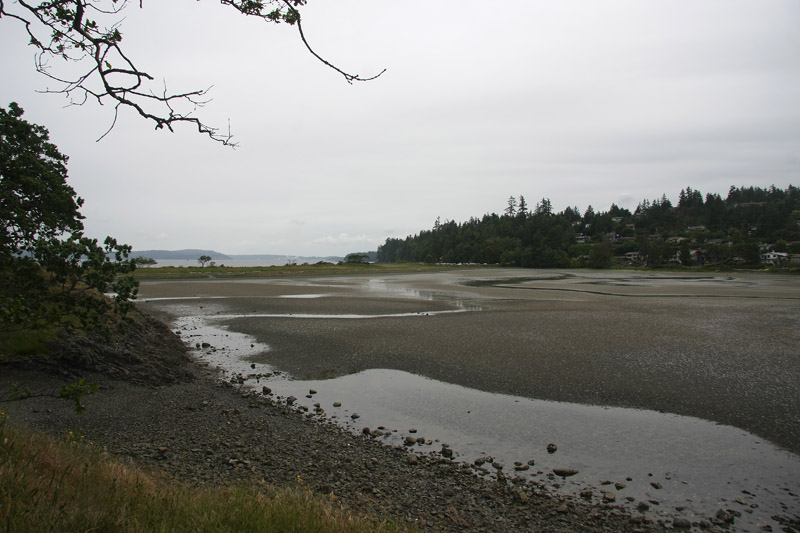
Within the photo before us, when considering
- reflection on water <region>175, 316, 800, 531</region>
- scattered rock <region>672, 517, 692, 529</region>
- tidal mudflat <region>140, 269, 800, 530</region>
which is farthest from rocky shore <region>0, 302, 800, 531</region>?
tidal mudflat <region>140, 269, 800, 530</region>

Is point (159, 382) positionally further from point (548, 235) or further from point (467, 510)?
point (548, 235)

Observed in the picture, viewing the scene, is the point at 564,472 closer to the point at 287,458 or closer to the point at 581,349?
the point at 287,458

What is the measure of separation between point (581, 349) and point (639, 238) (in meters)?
168

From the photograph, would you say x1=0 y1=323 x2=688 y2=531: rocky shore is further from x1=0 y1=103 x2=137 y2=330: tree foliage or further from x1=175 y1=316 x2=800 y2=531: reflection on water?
x1=0 y1=103 x2=137 y2=330: tree foliage

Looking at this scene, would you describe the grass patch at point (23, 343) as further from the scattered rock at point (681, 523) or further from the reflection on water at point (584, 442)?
the scattered rock at point (681, 523)

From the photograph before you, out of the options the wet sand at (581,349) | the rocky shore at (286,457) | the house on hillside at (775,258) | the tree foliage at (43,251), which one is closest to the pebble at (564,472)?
the rocky shore at (286,457)

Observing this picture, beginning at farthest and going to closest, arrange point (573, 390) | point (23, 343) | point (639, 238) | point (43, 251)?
point (639, 238) < point (573, 390) < point (23, 343) < point (43, 251)

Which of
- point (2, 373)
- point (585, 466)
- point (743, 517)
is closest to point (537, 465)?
point (585, 466)

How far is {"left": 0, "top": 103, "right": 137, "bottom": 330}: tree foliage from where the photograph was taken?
5176 millimetres

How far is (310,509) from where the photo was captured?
5285 mm

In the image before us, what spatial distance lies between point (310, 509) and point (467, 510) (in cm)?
271

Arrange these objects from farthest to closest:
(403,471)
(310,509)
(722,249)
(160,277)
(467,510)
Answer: (722,249) → (160,277) → (403,471) → (467,510) → (310,509)

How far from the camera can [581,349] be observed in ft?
57.6

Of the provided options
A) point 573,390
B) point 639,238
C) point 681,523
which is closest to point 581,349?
point 573,390
